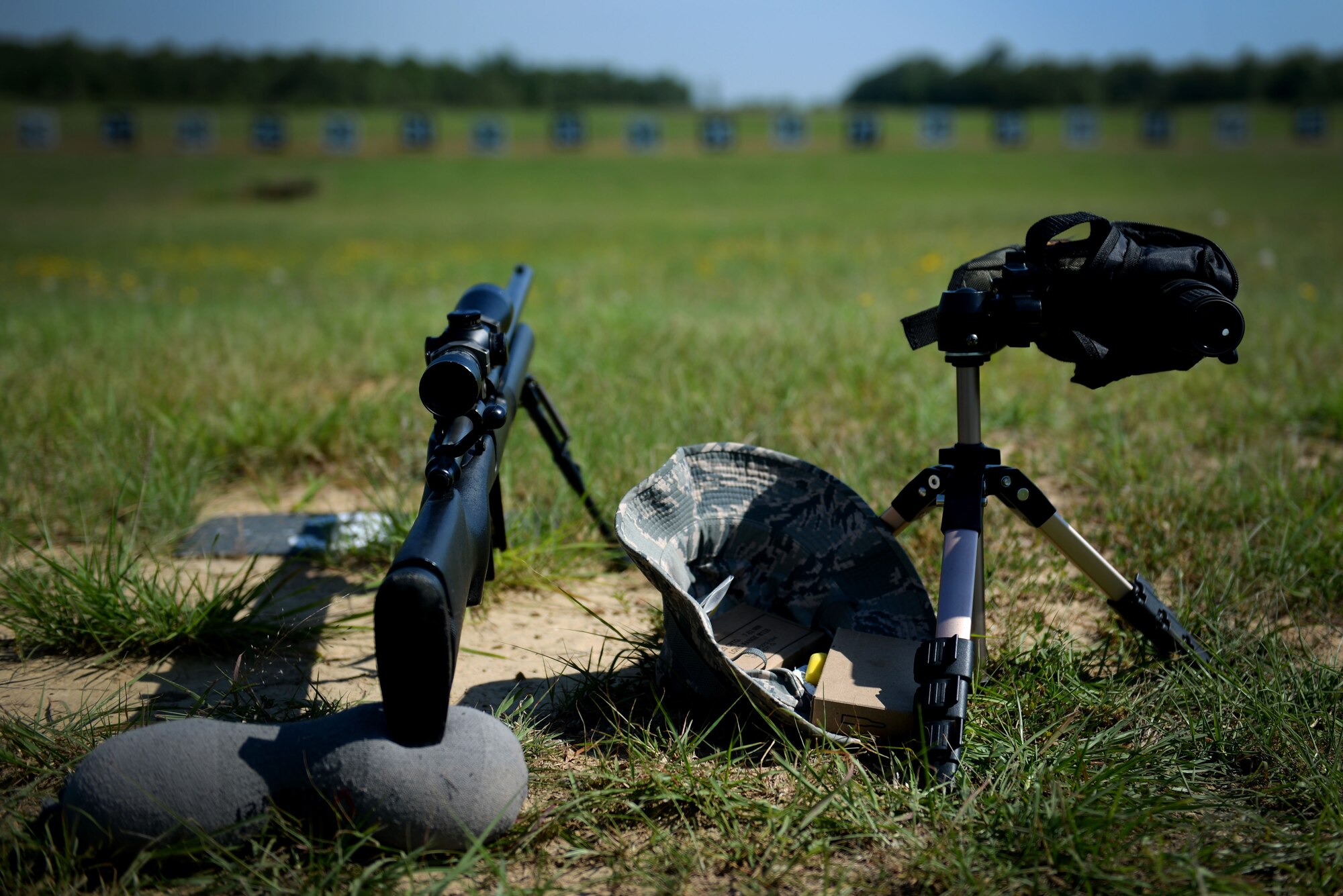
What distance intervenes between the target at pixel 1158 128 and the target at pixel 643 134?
2073 centimetres

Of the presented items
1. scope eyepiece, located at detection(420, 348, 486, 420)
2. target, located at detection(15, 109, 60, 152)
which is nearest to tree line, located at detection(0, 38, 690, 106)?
target, located at detection(15, 109, 60, 152)

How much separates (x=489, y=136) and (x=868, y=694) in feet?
146

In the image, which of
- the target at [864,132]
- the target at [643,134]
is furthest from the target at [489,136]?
→ the target at [864,132]

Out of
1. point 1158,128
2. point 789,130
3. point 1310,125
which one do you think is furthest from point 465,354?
point 1310,125

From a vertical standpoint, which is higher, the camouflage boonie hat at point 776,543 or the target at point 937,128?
the target at point 937,128

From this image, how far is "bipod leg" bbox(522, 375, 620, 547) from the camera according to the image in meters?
2.65

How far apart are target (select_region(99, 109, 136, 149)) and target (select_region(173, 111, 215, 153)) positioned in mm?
1719

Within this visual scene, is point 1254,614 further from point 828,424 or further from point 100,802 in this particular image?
point 100,802

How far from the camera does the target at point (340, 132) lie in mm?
41438

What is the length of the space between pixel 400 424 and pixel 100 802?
254cm

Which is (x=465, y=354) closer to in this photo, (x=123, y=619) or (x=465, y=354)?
(x=465, y=354)

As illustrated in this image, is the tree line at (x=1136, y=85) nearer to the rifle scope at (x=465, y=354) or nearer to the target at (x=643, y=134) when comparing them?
the target at (x=643, y=134)

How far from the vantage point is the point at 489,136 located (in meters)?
43.0

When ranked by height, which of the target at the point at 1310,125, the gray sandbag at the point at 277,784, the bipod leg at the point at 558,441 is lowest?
the gray sandbag at the point at 277,784
